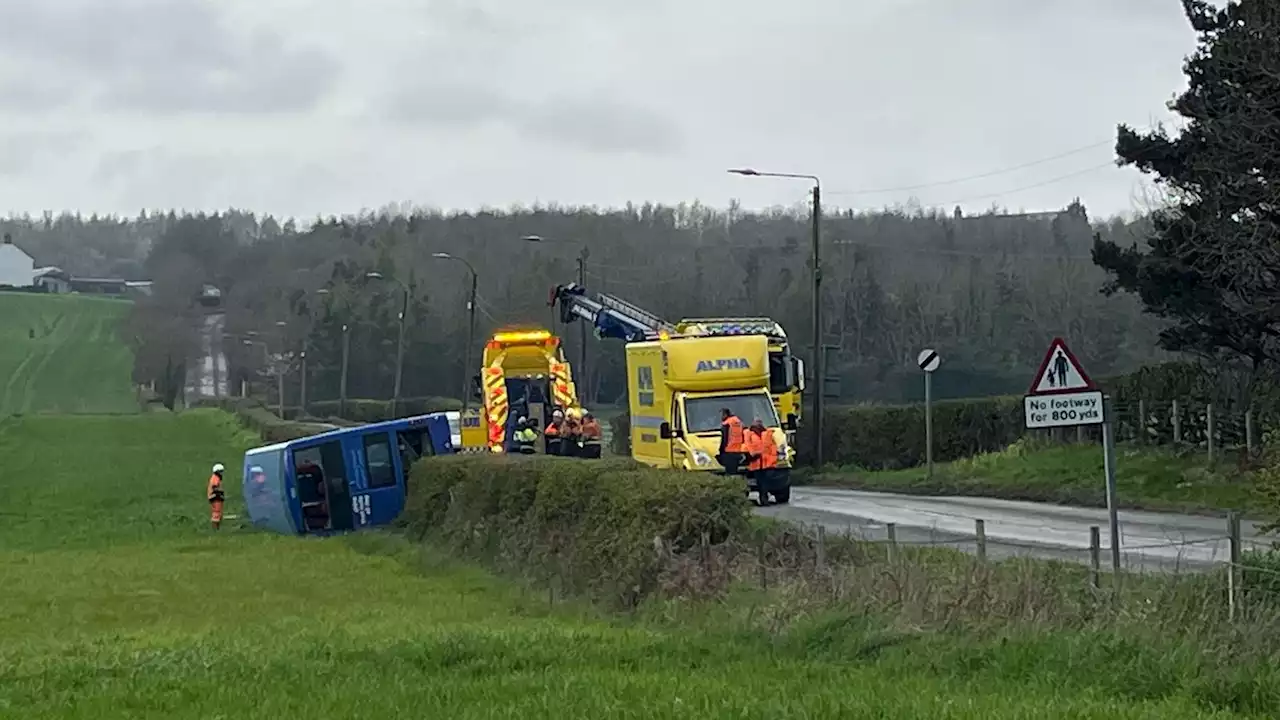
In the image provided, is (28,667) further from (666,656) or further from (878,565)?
(878,565)

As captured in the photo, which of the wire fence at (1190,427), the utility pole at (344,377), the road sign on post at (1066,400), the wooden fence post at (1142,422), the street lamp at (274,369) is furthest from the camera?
the street lamp at (274,369)

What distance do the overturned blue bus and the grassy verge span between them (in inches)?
439

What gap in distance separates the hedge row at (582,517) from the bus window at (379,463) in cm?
653

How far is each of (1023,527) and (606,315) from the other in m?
20.2

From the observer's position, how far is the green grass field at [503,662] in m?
9.66

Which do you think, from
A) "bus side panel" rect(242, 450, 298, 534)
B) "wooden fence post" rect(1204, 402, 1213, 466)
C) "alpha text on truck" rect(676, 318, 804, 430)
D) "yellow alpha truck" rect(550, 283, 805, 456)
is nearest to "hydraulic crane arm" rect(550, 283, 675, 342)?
"yellow alpha truck" rect(550, 283, 805, 456)

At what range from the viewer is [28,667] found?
13.1 meters

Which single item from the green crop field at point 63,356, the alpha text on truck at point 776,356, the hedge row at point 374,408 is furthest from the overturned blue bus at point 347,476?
the green crop field at point 63,356

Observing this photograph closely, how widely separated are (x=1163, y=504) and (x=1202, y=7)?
9.51 m

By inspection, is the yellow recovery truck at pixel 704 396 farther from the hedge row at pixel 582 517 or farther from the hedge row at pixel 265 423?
the hedge row at pixel 265 423

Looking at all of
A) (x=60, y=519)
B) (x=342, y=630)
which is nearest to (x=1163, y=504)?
(x=342, y=630)

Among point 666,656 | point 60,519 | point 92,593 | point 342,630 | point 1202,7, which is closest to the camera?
point 666,656

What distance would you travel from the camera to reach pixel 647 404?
105ft

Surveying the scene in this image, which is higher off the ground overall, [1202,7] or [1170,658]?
[1202,7]
